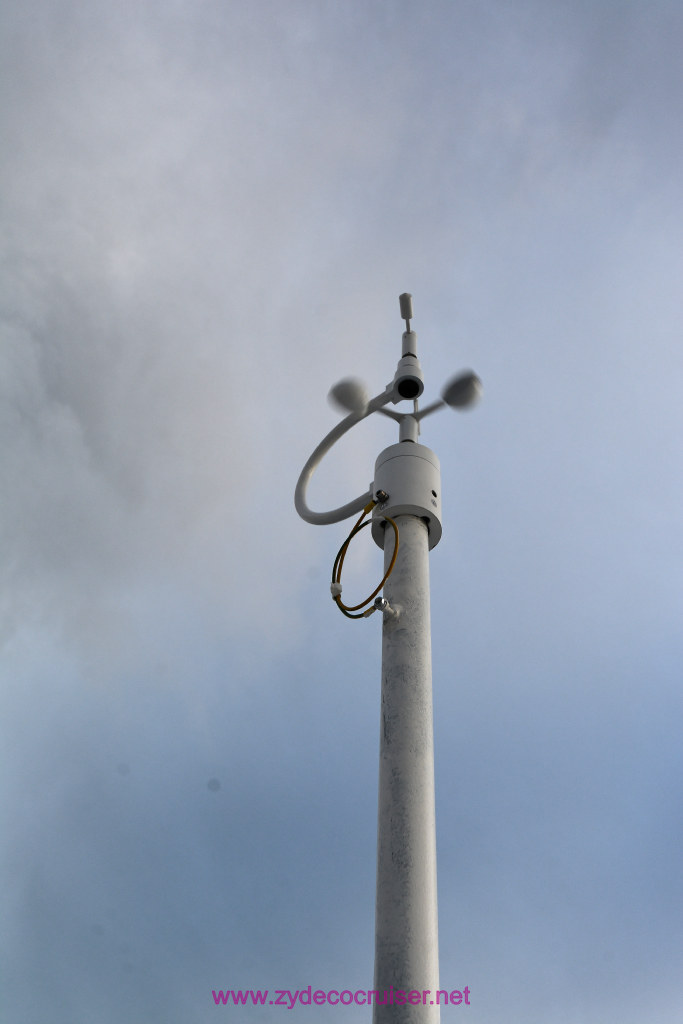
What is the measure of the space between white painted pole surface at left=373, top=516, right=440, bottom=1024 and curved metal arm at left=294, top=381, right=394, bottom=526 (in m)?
0.98

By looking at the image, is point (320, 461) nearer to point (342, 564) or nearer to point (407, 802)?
point (342, 564)

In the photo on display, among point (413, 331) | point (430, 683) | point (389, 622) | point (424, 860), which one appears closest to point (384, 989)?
point (424, 860)

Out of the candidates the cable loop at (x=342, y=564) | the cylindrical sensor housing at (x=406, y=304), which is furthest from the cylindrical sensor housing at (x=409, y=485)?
the cylindrical sensor housing at (x=406, y=304)

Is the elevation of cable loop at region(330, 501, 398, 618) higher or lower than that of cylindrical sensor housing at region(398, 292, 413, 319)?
lower

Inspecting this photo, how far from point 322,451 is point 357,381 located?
128 centimetres

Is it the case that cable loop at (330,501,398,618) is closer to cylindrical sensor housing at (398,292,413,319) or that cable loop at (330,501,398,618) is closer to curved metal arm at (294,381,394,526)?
curved metal arm at (294,381,394,526)

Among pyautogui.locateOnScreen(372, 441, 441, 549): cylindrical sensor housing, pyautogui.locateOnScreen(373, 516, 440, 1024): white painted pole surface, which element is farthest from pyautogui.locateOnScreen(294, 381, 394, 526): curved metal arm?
pyautogui.locateOnScreen(373, 516, 440, 1024): white painted pole surface

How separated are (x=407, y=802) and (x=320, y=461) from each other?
15.1 feet

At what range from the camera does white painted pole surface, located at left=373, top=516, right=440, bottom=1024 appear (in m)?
5.91

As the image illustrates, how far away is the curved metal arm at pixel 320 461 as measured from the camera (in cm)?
891

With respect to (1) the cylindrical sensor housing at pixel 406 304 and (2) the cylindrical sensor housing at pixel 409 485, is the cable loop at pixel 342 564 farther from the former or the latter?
(1) the cylindrical sensor housing at pixel 406 304

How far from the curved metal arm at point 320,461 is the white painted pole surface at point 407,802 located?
979 millimetres

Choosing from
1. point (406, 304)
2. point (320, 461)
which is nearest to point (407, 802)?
point (320, 461)

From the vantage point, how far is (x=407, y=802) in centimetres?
653
